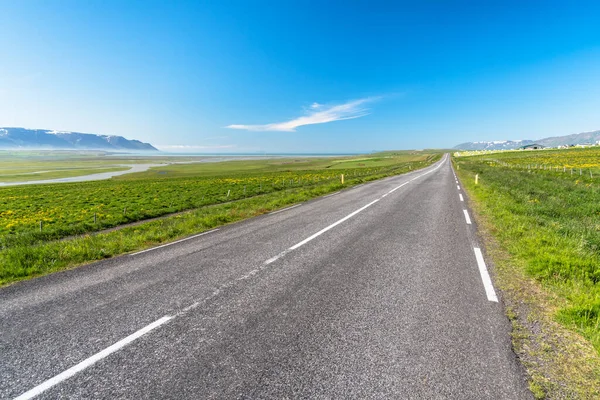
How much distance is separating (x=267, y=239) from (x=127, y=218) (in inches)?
505

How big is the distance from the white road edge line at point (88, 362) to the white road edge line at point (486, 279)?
5492 millimetres

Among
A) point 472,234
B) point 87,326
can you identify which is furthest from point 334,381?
point 472,234

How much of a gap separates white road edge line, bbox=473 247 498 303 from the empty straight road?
22mm

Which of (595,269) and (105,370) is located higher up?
(595,269)

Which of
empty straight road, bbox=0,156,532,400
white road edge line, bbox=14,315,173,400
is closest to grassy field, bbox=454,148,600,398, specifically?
empty straight road, bbox=0,156,532,400

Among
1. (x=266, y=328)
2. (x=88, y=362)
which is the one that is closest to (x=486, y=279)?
(x=266, y=328)

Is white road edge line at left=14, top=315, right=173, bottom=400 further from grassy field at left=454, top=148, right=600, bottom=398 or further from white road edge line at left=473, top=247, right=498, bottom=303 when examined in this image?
white road edge line at left=473, top=247, right=498, bottom=303

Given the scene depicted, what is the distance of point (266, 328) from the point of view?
3932 millimetres

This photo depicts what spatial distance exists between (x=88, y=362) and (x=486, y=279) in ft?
22.2

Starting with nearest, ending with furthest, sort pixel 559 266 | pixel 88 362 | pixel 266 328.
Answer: pixel 88 362
pixel 266 328
pixel 559 266

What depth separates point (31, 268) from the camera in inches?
266

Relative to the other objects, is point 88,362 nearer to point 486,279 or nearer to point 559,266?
point 486,279

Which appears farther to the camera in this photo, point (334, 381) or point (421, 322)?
point (421, 322)

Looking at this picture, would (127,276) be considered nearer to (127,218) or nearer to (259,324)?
(259,324)
